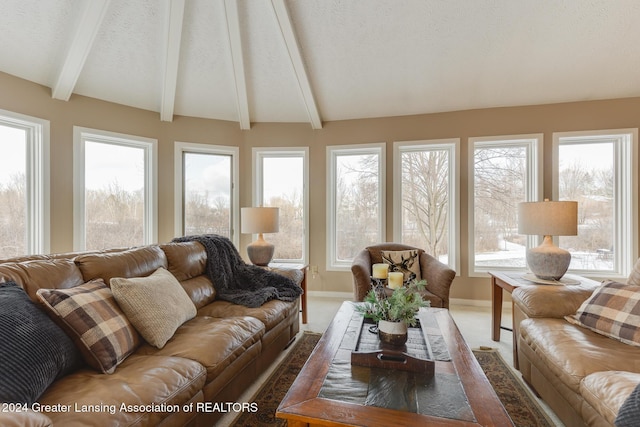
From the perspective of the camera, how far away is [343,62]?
3342 mm

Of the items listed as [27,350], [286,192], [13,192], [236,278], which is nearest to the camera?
[27,350]

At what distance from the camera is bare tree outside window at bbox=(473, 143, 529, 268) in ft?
12.3

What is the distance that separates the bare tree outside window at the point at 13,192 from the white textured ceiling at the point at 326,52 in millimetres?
637

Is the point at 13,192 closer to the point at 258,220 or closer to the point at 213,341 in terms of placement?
the point at 258,220

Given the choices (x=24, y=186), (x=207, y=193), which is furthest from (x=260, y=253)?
(x=24, y=186)

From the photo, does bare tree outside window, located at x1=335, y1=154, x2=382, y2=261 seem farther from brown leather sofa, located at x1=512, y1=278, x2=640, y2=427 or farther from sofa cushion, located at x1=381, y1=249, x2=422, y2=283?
brown leather sofa, located at x1=512, y1=278, x2=640, y2=427

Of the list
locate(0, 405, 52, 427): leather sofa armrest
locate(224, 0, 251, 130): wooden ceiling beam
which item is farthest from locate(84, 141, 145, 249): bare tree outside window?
locate(0, 405, 52, 427): leather sofa armrest

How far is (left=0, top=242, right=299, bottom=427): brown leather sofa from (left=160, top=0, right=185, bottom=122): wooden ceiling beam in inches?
86.9

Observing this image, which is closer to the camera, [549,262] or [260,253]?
[549,262]

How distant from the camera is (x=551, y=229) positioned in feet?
7.58

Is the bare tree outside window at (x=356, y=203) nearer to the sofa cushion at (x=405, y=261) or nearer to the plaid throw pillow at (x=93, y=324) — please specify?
the sofa cushion at (x=405, y=261)

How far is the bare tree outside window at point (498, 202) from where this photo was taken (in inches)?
147

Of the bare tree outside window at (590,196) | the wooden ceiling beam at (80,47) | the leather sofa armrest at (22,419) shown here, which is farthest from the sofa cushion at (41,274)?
the bare tree outside window at (590,196)

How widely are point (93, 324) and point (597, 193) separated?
5.15 metres
